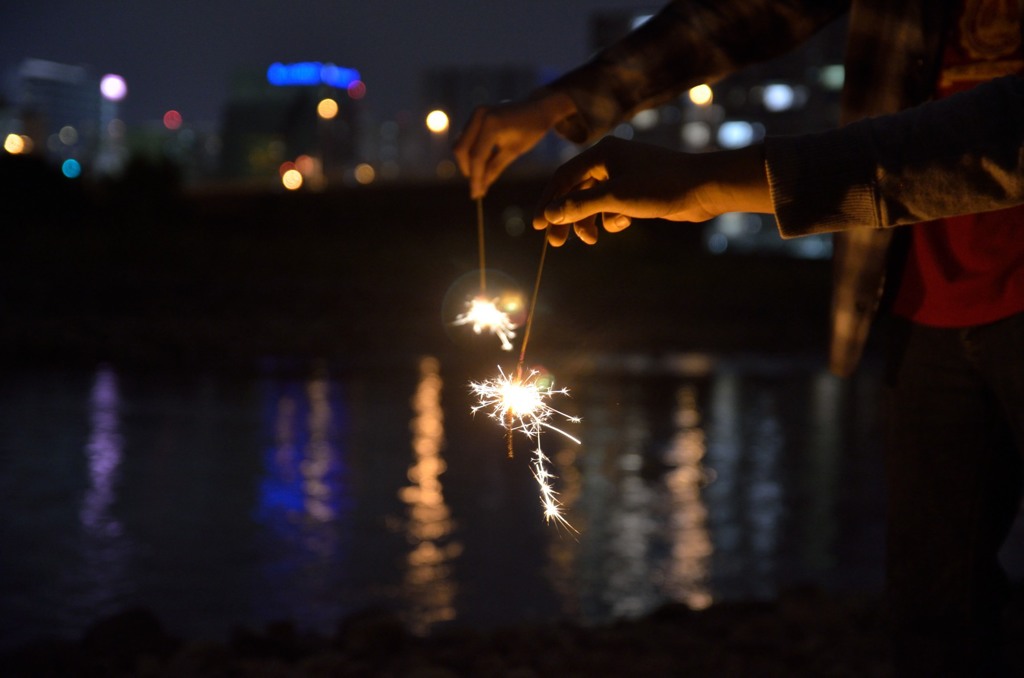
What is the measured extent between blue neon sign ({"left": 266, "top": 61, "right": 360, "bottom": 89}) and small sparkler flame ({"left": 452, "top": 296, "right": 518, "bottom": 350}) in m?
72.4

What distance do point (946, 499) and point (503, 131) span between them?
1.13 metres

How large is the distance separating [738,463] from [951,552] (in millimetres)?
7102

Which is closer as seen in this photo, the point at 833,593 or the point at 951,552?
the point at 951,552

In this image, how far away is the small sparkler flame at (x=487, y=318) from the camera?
237 cm

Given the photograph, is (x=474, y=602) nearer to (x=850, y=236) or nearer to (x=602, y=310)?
(x=850, y=236)

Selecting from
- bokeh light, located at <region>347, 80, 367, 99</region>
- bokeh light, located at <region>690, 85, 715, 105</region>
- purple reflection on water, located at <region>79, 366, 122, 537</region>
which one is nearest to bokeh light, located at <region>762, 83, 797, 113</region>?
bokeh light, located at <region>347, 80, 367, 99</region>

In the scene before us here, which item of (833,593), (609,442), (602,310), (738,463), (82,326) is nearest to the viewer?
(833,593)

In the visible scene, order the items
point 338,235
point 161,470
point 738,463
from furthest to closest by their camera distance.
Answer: point 338,235, point 738,463, point 161,470

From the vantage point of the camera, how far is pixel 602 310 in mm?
23359

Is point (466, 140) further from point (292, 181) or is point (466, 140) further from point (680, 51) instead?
point (292, 181)

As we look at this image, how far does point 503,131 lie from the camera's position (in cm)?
231

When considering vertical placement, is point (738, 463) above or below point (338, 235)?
below

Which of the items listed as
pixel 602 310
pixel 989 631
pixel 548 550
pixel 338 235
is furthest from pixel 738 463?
pixel 338 235

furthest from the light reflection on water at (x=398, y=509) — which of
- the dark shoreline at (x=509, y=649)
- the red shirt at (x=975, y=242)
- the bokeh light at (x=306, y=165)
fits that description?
the bokeh light at (x=306, y=165)
